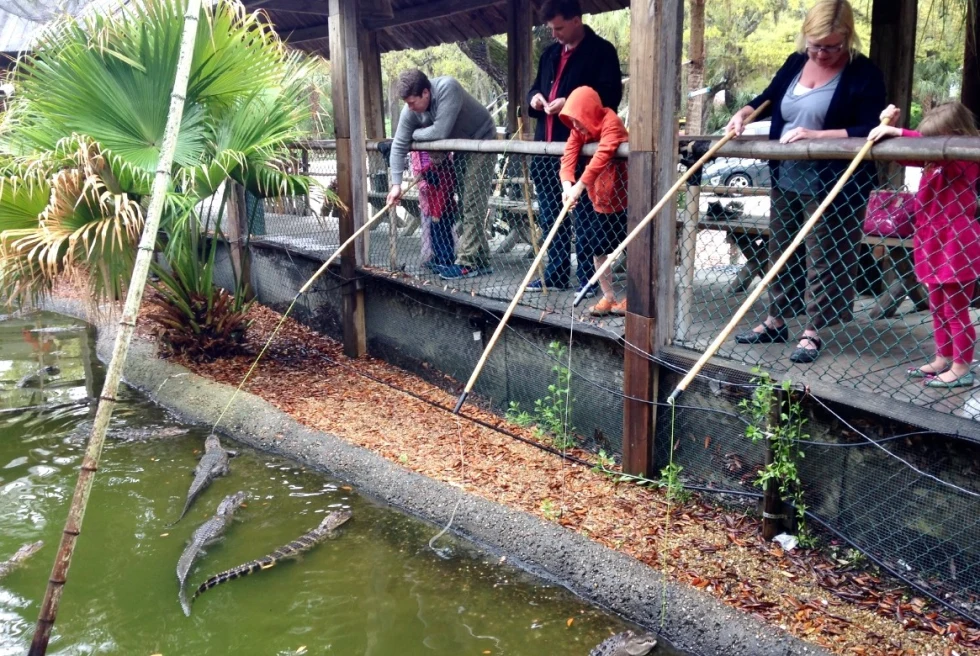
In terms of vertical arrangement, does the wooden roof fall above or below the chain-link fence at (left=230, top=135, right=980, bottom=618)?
above

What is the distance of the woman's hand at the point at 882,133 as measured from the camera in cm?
302

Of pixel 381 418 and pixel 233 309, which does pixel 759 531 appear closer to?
pixel 381 418

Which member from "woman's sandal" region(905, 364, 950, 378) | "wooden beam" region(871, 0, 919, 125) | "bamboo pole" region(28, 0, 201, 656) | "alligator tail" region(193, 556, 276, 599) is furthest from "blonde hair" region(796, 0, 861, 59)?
"alligator tail" region(193, 556, 276, 599)

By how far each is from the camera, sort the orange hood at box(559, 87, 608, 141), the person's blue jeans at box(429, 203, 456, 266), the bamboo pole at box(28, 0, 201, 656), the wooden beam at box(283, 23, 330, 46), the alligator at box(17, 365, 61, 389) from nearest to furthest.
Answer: the bamboo pole at box(28, 0, 201, 656)
the orange hood at box(559, 87, 608, 141)
the person's blue jeans at box(429, 203, 456, 266)
the alligator at box(17, 365, 61, 389)
the wooden beam at box(283, 23, 330, 46)

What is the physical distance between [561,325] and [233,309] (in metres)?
Answer: 3.19

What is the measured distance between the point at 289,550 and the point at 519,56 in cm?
536

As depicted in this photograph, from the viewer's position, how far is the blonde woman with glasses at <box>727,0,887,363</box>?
3484mm

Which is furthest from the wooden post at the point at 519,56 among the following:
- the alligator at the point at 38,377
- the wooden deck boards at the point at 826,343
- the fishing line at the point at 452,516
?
the alligator at the point at 38,377

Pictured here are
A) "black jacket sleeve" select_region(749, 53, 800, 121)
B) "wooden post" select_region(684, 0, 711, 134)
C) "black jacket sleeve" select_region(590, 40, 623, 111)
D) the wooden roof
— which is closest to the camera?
"black jacket sleeve" select_region(749, 53, 800, 121)

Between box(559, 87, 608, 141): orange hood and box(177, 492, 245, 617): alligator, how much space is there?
2.63 meters

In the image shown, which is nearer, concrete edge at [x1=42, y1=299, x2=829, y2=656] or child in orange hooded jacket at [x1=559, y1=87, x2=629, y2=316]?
concrete edge at [x1=42, y1=299, x2=829, y2=656]

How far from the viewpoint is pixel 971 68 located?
204 inches

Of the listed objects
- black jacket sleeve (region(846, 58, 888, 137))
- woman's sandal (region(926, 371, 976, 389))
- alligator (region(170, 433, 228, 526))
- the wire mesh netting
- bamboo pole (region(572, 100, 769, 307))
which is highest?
black jacket sleeve (region(846, 58, 888, 137))

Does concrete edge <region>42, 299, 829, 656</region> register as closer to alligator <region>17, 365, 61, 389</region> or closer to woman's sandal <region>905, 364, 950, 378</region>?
alligator <region>17, 365, 61, 389</region>
